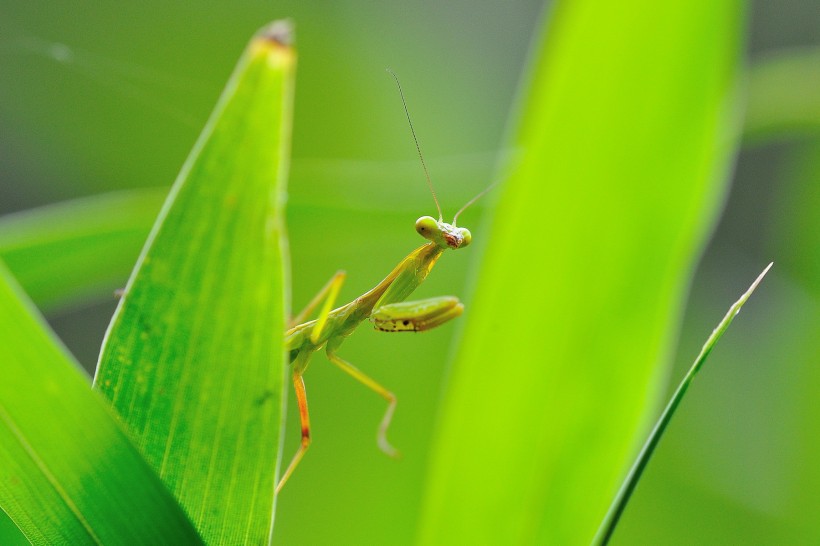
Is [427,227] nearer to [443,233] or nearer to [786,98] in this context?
[443,233]

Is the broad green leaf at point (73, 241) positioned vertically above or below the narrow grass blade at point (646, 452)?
below

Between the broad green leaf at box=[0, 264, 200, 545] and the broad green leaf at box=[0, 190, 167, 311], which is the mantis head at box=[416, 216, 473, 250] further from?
the broad green leaf at box=[0, 264, 200, 545]

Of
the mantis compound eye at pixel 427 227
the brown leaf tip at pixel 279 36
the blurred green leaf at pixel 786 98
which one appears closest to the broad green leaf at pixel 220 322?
the brown leaf tip at pixel 279 36

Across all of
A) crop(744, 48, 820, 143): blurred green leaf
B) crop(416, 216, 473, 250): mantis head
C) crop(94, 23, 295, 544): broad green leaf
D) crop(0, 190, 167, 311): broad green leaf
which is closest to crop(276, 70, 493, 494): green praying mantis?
crop(416, 216, 473, 250): mantis head

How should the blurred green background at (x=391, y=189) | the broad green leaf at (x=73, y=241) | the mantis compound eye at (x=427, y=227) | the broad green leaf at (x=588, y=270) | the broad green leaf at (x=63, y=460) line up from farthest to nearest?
the blurred green background at (x=391, y=189) < the mantis compound eye at (x=427, y=227) < the broad green leaf at (x=73, y=241) < the broad green leaf at (x=588, y=270) < the broad green leaf at (x=63, y=460)

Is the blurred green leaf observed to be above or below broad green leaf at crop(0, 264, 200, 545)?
above

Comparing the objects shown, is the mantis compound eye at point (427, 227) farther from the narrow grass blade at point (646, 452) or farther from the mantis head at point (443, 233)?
the narrow grass blade at point (646, 452)
